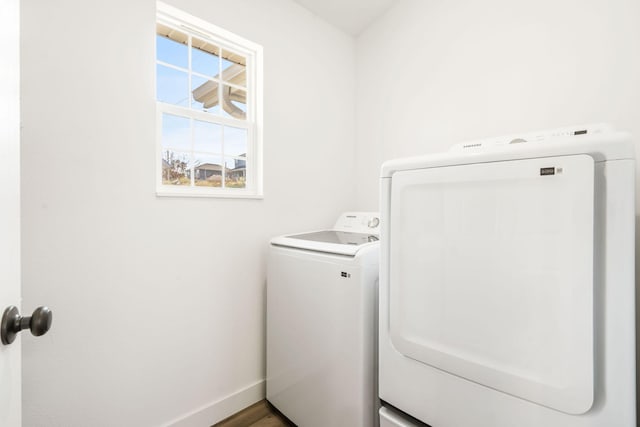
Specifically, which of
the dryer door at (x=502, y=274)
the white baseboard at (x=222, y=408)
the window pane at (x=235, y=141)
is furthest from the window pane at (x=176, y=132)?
the white baseboard at (x=222, y=408)

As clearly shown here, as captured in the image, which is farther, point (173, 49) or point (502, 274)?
point (173, 49)

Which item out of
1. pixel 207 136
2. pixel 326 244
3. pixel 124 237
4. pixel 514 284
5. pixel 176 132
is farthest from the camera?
pixel 207 136

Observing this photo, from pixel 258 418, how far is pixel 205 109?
1.90 meters

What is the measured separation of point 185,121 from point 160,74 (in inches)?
10.8

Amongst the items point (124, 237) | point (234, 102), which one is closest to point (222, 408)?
point (124, 237)

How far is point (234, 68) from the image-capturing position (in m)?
1.94

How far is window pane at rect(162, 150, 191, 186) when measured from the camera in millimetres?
1614

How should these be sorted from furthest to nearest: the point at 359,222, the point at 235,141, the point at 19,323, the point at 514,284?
1. the point at 359,222
2. the point at 235,141
3. the point at 514,284
4. the point at 19,323

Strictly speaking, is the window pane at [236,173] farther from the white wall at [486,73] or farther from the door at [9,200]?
the door at [9,200]


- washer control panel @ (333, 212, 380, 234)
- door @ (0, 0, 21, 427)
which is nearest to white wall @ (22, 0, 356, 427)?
washer control panel @ (333, 212, 380, 234)

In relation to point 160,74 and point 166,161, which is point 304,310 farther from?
point 160,74

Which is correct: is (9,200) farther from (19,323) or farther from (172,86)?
(172,86)

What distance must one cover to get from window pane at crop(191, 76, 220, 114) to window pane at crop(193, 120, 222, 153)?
9 cm

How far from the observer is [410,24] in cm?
207
